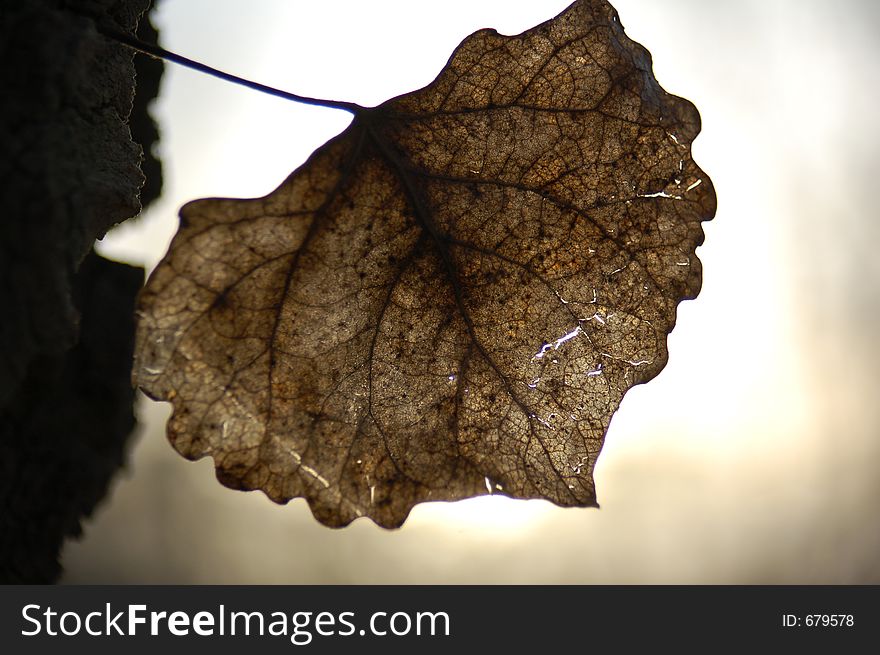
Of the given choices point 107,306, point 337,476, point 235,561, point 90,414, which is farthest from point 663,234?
point 235,561

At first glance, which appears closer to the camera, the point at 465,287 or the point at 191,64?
the point at 191,64

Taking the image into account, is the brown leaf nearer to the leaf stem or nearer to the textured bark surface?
the leaf stem

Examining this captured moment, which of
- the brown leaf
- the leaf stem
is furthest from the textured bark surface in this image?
the brown leaf

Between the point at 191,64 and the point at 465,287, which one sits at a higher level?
the point at 191,64

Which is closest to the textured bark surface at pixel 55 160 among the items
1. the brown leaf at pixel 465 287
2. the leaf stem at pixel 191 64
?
the leaf stem at pixel 191 64

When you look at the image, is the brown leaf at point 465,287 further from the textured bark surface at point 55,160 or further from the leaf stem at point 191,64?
the textured bark surface at point 55,160

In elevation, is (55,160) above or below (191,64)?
below

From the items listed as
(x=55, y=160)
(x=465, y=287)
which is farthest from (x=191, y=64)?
(x=465, y=287)

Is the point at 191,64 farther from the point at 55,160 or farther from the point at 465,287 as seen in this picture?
the point at 465,287
